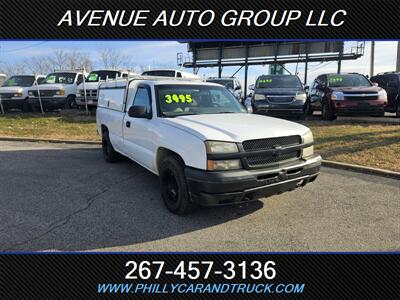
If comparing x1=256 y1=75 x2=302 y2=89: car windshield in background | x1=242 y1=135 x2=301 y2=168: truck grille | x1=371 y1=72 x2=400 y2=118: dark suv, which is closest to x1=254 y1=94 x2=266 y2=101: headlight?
x1=256 y1=75 x2=302 y2=89: car windshield in background

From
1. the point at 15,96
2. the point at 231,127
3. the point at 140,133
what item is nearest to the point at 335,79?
the point at 140,133

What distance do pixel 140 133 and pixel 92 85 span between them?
31.8ft

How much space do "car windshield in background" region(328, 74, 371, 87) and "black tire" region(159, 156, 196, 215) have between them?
9379 mm

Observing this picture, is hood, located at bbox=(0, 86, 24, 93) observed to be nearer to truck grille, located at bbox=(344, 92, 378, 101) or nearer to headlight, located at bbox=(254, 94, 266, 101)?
headlight, located at bbox=(254, 94, 266, 101)

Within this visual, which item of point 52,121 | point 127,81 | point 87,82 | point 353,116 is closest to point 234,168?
point 127,81

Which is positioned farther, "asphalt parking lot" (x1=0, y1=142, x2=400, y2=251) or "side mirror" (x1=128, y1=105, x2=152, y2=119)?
"side mirror" (x1=128, y1=105, x2=152, y2=119)

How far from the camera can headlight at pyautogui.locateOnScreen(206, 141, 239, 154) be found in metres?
3.48

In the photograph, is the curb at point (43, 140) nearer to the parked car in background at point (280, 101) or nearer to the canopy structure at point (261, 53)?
the parked car in background at point (280, 101)

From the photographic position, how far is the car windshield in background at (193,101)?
4.62 meters

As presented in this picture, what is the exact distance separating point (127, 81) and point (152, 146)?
6.27ft

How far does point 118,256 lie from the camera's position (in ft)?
10.6

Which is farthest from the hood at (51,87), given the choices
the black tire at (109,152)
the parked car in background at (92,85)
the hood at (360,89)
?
the hood at (360,89)

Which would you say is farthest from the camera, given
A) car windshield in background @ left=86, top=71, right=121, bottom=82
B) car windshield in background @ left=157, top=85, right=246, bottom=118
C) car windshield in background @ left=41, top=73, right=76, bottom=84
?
car windshield in background @ left=41, top=73, right=76, bottom=84

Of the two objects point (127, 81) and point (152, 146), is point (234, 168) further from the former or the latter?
point (127, 81)
